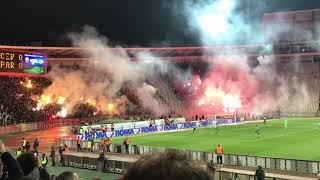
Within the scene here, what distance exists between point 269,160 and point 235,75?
213 feet

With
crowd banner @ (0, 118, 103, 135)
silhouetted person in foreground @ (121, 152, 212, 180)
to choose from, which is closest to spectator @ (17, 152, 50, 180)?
silhouetted person in foreground @ (121, 152, 212, 180)

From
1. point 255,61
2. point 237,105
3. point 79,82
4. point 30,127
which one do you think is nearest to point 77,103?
point 79,82

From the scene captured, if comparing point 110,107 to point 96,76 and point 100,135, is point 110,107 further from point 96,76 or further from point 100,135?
point 100,135

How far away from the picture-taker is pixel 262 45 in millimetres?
87375

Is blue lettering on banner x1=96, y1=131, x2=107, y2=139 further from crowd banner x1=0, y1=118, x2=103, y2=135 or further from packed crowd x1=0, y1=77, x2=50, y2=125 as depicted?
packed crowd x1=0, y1=77, x2=50, y2=125

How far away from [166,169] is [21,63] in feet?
156

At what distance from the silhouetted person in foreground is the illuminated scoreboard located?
4563 centimetres

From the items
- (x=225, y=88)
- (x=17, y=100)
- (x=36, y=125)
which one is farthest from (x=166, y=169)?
(x=225, y=88)

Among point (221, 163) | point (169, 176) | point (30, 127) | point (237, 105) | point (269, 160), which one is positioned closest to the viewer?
point (169, 176)

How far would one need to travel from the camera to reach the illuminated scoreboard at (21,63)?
45.5 meters

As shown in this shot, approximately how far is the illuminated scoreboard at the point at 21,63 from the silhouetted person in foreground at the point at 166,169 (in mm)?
45634

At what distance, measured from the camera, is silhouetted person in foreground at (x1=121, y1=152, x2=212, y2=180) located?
6.98 ft

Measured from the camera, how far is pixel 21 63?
47062 mm

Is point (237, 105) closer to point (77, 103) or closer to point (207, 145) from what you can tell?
point (77, 103)
